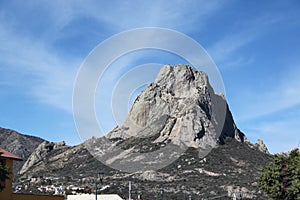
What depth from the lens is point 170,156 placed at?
15812 cm

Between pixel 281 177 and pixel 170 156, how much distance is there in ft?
360

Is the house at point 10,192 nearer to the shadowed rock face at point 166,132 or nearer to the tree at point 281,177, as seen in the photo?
the tree at point 281,177

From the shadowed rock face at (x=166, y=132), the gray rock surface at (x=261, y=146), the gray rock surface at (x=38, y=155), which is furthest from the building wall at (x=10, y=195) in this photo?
the gray rock surface at (x=261, y=146)

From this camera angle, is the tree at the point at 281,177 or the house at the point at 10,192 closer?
the house at the point at 10,192

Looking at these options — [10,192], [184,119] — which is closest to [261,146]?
[184,119]

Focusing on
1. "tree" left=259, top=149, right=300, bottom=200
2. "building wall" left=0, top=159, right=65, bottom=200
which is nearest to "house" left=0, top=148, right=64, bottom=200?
"building wall" left=0, top=159, right=65, bottom=200

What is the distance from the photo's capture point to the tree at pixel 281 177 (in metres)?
47.2

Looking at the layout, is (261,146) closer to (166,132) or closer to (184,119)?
(184,119)

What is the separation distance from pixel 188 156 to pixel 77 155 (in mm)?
41069

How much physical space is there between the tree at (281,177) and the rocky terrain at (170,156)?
64.0m

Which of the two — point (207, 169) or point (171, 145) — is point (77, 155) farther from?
point (207, 169)

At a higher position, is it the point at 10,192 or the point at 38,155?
the point at 38,155

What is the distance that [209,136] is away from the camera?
17638 centimetres

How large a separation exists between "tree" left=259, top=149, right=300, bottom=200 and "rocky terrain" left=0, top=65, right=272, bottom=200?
64.0 meters
